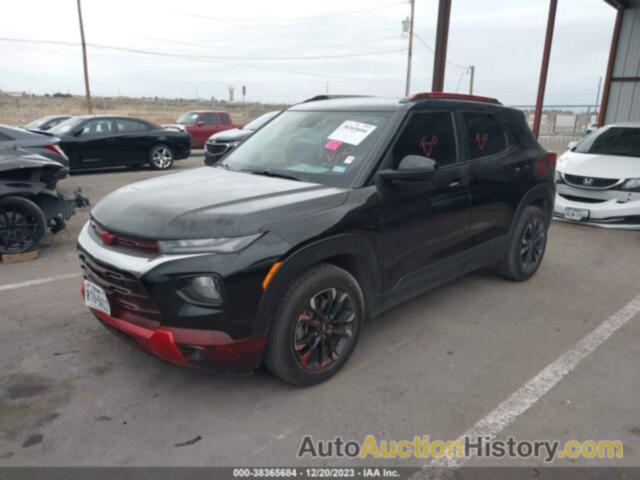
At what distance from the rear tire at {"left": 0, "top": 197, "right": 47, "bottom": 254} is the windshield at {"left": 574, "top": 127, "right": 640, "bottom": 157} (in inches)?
310

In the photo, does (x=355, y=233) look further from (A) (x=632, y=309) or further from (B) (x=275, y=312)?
(A) (x=632, y=309)

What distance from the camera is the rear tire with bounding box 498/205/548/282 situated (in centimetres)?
464

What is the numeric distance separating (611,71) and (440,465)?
1551cm

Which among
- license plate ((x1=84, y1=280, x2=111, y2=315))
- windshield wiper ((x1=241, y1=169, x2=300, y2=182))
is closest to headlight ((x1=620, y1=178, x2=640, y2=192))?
windshield wiper ((x1=241, y1=169, x2=300, y2=182))

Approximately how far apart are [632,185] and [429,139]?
439 centimetres

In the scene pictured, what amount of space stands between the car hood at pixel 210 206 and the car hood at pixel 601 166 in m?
5.32

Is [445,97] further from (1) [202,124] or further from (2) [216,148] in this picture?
(1) [202,124]

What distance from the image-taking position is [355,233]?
9.91 ft

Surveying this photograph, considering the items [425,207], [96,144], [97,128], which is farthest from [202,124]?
[425,207]

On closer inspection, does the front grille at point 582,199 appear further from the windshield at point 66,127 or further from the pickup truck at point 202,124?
the pickup truck at point 202,124

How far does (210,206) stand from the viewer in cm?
274

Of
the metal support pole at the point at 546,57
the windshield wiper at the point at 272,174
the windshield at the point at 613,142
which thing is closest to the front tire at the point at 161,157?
the metal support pole at the point at 546,57

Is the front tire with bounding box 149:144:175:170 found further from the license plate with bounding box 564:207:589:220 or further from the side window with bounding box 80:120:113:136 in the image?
the license plate with bounding box 564:207:589:220

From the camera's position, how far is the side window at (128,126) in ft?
41.0
